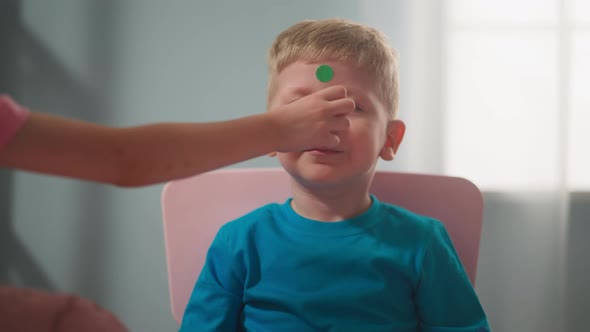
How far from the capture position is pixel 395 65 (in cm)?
86

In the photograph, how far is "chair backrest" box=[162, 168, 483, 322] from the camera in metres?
0.90

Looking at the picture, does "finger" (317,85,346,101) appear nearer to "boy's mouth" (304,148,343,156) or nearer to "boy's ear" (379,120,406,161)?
"boy's mouth" (304,148,343,156)

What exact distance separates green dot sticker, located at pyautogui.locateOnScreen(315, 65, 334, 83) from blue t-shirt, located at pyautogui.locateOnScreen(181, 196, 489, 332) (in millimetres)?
218

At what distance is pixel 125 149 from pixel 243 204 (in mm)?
533

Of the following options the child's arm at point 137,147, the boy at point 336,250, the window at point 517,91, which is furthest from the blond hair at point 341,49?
the window at point 517,91

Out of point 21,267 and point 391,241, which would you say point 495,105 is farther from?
point 21,267

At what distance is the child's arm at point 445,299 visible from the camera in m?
0.72

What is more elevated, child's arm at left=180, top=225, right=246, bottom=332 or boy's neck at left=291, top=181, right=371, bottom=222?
boy's neck at left=291, top=181, right=371, bottom=222

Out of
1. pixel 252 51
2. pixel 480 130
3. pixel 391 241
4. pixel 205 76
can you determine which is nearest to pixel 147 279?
pixel 205 76

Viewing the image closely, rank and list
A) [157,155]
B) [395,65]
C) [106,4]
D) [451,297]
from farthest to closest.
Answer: [106,4]
[395,65]
[451,297]
[157,155]

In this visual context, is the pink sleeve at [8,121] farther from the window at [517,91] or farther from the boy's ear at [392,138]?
the window at [517,91]

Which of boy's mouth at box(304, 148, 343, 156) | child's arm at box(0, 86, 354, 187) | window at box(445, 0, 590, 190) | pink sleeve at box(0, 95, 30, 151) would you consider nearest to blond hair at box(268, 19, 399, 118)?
boy's mouth at box(304, 148, 343, 156)

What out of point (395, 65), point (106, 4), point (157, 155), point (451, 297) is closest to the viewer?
point (157, 155)

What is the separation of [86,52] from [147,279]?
63 centimetres
